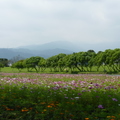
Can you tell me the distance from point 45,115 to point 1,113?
61.8 inches

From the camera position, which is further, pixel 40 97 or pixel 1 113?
pixel 40 97

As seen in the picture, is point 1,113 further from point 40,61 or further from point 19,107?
point 40,61

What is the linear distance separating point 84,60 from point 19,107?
4799 cm

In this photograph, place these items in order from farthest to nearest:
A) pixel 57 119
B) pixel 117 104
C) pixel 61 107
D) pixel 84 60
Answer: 1. pixel 84 60
2. pixel 117 104
3. pixel 61 107
4. pixel 57 119

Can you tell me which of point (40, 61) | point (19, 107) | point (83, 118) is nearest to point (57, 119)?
point (83, 118)

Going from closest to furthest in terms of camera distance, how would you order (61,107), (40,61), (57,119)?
(57,119) → (61,107) → (40,61)

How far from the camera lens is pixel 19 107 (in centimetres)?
641

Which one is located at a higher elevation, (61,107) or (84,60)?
(84,60)

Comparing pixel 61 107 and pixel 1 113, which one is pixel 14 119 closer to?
pixel 1 113

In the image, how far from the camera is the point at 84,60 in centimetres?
5347

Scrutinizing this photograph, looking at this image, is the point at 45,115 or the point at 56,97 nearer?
the point at 45,115

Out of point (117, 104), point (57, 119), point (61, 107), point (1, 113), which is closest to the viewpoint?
point (57, 119)

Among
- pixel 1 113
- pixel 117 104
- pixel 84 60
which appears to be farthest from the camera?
pixel 84 60

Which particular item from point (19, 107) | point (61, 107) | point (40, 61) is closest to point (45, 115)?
point (61, 107)
